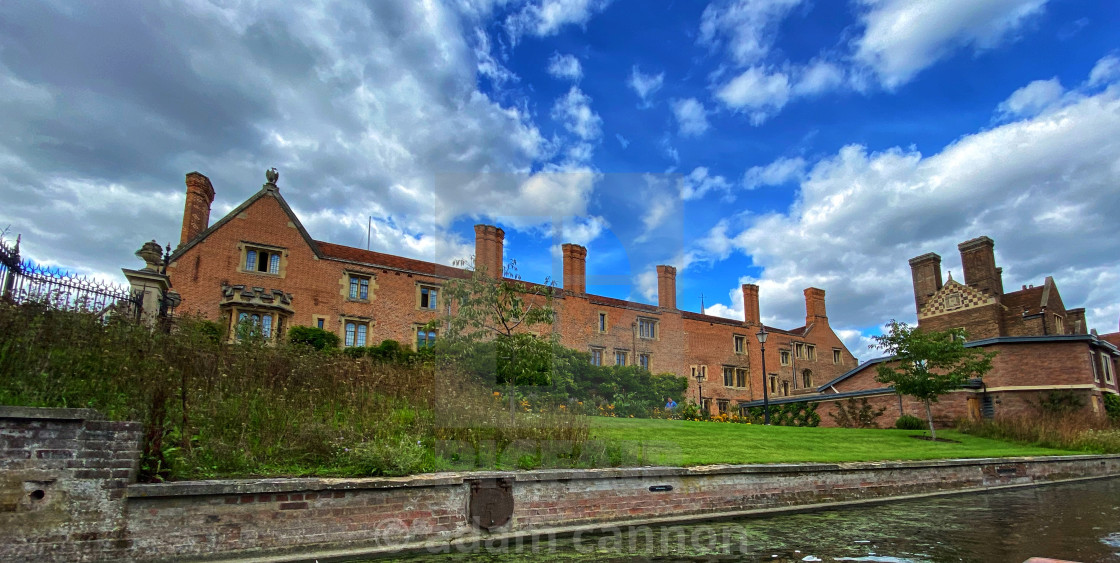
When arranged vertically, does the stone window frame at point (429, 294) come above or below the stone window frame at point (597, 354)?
above

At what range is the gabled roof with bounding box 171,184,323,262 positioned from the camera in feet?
78.9

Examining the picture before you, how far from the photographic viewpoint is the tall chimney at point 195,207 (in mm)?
25172

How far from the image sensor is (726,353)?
42.1 meters

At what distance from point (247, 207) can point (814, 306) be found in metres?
41.4

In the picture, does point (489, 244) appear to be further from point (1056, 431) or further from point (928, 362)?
point (1056, 431)

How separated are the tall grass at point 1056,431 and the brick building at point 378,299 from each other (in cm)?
801

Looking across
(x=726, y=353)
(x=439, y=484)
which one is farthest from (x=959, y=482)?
(x=726, y=353)

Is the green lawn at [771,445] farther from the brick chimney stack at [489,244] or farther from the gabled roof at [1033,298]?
the gabled roof at [1033,298]

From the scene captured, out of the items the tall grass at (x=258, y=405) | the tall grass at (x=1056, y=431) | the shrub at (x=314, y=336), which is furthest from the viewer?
the shrub at (x=314, y=336)

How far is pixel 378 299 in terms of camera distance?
28.5 meters

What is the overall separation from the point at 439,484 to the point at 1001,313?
38075 mm

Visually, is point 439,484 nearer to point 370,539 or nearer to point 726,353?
point 370,539

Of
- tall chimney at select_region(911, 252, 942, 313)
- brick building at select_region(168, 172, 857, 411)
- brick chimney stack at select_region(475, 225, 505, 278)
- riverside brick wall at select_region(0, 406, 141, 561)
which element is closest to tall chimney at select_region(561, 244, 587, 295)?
brick building at select_region(168, 172, 857, 411)

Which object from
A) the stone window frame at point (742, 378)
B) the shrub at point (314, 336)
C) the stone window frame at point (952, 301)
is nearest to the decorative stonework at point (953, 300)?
the stone window frame at point (952, 301)
